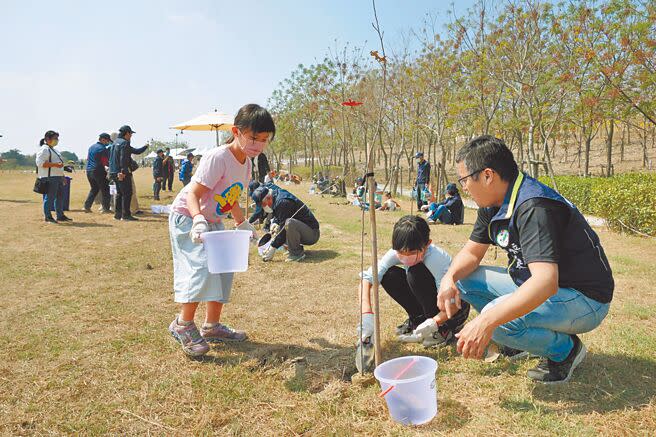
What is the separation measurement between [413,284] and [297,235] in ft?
10.9

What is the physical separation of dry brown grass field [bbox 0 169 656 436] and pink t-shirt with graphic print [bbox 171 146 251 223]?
98cm

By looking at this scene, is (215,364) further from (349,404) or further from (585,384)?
(585,384)

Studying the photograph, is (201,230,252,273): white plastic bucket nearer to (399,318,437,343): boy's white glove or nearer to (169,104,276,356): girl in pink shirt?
(169,104,276,356): girl in pink shirt

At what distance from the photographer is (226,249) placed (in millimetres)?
2840

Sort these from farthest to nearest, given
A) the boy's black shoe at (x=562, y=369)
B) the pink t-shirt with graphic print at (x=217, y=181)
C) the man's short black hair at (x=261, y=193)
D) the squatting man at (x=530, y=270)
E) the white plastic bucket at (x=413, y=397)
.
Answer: the man's short black hair at (x=261, y=193), the pink t-shirt with graphic print at (x=217, y=181), the boy's black shoe at (x=562, y=369), the white plastic bucket at (x=413, y=397), the squatting man at (x=530, y=270)

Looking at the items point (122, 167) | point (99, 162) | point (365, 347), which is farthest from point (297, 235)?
point (99, 162)

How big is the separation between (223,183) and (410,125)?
1791cm

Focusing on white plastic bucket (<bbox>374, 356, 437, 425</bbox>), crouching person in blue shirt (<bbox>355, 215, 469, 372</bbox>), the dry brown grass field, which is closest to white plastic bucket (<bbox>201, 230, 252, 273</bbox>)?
the dry brown grass field

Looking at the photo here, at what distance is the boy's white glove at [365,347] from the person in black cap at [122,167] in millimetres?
7915

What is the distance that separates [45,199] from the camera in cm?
912

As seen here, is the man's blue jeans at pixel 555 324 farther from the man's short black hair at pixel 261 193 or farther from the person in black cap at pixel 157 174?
the person in black cap at pixel 157 174

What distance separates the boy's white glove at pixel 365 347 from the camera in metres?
2.68

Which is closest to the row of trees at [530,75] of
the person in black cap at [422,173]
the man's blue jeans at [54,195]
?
the person in black cap at [422,173]

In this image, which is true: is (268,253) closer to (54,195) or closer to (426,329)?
(426,329)
